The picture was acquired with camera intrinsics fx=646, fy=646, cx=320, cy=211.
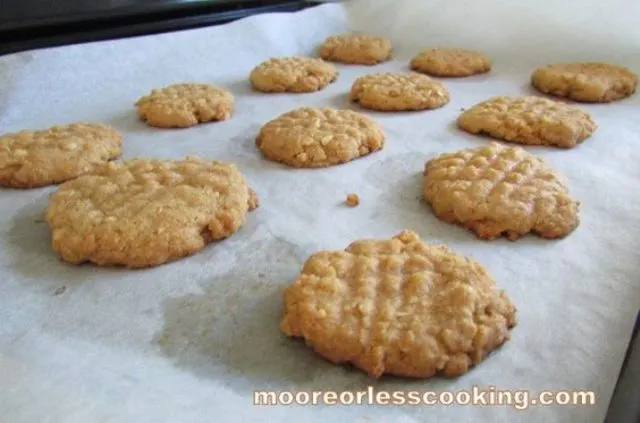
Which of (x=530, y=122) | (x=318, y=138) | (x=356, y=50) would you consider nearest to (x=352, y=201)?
(x=318, y=138)

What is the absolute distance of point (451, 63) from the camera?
2711mm

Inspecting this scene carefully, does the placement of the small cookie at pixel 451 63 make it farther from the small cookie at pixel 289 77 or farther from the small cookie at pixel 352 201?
the small cookie at pixel 352 201

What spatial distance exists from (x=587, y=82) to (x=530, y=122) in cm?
50

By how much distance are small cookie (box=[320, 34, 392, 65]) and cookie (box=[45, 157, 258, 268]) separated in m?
1.32

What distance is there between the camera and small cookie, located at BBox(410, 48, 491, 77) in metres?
2.70

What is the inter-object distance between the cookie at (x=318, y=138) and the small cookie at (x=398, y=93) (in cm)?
23

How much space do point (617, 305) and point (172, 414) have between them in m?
0.92

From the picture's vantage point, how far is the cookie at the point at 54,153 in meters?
1.83

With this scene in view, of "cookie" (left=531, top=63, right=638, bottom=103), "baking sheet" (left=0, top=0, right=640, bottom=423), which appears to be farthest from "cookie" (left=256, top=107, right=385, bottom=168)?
"cookie" (left=531, top=63, right=638, bottom=103)

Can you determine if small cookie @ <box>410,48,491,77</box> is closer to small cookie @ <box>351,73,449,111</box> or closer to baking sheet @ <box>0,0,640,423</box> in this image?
baking sheet @ <box>0,0,640,423</box>

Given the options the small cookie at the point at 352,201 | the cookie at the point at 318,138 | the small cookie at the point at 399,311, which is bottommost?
the small cookie at the point at 352,201

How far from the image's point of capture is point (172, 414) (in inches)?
40.0

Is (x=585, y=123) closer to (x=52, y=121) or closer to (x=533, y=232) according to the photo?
(x=533, y=232)

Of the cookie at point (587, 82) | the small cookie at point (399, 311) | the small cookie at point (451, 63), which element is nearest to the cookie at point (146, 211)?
the small cookie at point (399, 311)
